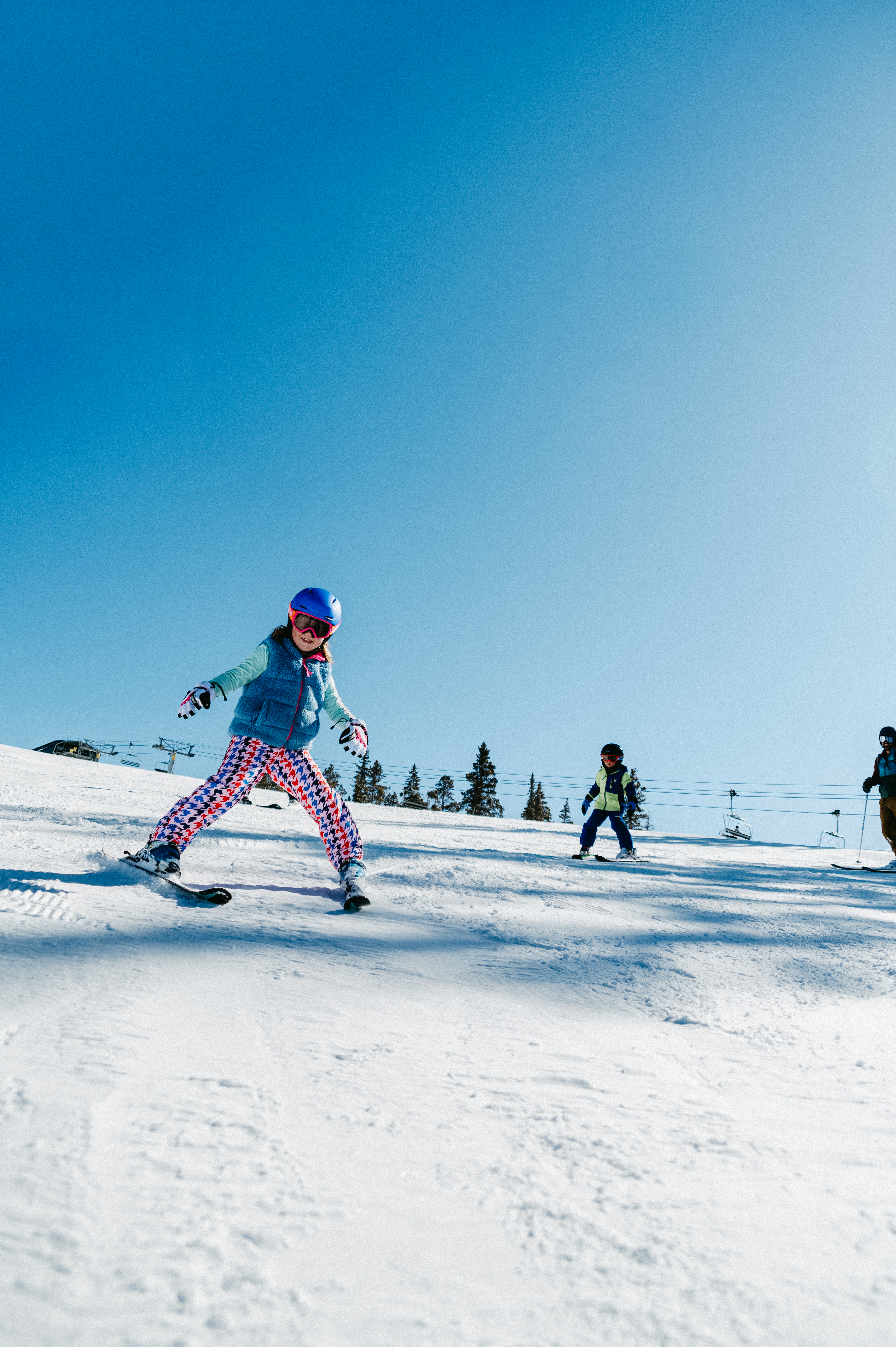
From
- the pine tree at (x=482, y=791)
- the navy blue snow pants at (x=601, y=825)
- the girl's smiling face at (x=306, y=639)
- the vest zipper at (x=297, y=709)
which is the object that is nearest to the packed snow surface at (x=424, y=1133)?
the vest zipper at (x=297, y=709)

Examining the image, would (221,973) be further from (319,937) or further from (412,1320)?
(412,1320)

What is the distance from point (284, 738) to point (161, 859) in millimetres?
887

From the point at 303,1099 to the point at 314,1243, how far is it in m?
0.47

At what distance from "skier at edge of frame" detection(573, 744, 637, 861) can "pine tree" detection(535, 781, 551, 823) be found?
171ft

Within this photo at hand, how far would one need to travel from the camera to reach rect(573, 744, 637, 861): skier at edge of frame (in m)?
8.39

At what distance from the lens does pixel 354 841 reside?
396cm

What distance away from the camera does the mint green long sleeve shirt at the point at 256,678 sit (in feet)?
12.5

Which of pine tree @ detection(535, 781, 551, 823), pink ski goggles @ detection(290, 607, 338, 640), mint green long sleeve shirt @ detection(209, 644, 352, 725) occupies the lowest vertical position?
pine tree @ detection(535, 781, 551, 823)

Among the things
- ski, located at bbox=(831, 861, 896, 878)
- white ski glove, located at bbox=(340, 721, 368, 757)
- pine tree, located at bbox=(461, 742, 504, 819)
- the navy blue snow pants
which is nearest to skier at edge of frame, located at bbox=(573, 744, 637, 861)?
the navy blue snow pants

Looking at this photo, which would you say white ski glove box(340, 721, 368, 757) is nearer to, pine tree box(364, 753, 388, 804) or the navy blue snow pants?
the navy blue snow pants

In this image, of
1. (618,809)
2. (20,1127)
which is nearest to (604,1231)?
(20,1127)

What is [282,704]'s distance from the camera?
3945mm

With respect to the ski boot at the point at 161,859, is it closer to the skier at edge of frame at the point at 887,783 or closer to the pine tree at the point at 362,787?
the skier at edge of frame at the point at 887,783

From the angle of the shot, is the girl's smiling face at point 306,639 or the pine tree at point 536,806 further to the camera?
the pine tree at point 536,806
